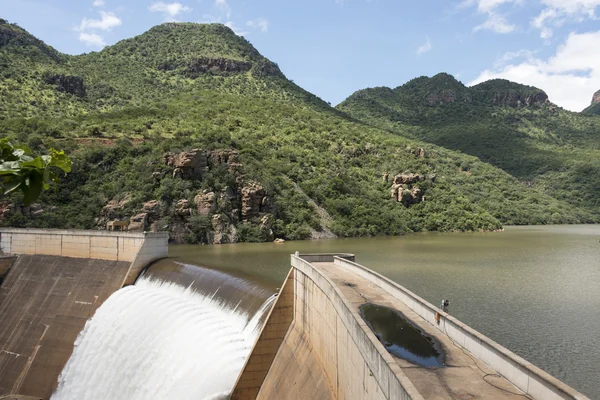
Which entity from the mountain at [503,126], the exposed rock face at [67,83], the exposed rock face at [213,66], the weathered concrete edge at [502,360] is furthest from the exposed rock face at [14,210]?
the mountain at [503,126]

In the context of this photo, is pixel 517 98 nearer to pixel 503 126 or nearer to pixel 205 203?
pixel 503 126

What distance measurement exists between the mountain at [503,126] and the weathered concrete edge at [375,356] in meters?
97.8

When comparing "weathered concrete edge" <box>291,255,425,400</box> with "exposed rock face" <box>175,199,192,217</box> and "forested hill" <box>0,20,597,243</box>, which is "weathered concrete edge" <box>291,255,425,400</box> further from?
"exposed rock face" <box>175,199,192,217</box>

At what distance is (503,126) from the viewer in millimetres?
Result: 142500

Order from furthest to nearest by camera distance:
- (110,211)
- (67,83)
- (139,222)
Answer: (67,83) < (110,211) < (139,222)

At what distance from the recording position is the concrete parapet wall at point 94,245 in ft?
78.2

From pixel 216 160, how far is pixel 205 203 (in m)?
6.47

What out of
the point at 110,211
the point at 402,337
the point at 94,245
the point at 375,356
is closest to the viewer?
the point at 375,356

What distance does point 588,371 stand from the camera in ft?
44.2

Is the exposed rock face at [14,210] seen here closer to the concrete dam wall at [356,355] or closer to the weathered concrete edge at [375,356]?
the concrete dam wall at [356,355]

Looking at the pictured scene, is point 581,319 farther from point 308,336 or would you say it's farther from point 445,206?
point 445,206

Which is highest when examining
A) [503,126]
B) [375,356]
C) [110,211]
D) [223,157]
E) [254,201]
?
[503,126]

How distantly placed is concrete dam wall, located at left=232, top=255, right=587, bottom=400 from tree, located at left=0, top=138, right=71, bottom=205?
15.4ft

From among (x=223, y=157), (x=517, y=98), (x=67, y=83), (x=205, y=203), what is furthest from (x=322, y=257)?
(x=517, y=98)
